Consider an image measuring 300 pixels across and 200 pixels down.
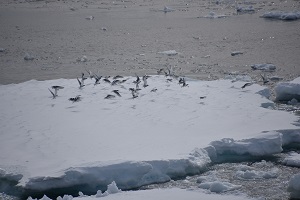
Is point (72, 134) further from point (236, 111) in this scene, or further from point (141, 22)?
point (141, 22)

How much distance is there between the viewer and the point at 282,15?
20.6 m

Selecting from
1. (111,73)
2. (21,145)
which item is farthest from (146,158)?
(111,73)

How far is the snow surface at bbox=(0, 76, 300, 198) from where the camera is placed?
22.6 ft

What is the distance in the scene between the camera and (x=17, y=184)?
6.73 meters

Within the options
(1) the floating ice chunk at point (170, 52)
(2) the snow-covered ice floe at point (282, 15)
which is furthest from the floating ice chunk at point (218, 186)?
(2) the snow-covered ice floe at point (282, 15)

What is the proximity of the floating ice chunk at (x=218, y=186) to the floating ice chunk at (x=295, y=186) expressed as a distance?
0.63 m

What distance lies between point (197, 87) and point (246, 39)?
22.7 feet

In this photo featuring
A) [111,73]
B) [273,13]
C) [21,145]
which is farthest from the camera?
[273,13]

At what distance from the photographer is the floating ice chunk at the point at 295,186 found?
6.38 metres

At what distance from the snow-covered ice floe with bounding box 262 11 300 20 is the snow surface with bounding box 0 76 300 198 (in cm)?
1033

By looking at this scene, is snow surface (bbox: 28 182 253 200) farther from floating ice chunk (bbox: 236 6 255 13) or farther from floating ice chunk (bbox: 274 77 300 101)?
floating ice chunk (bbox: 236 6 255 13)

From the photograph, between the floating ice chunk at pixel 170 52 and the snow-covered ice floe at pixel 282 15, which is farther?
the snow-covered ice floe at pixel 282 15

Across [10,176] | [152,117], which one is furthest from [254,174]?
[10,176]

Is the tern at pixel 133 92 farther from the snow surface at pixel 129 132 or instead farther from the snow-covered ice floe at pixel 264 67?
the snow-covered ice floe at pixel 264 67
